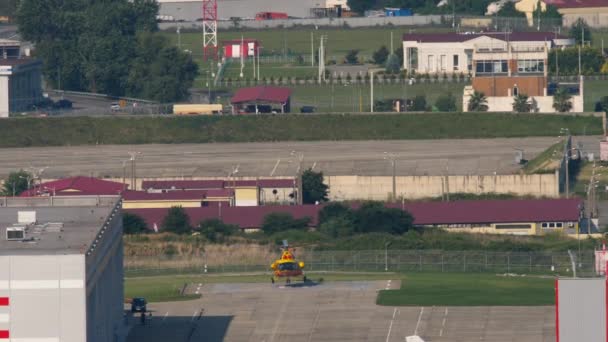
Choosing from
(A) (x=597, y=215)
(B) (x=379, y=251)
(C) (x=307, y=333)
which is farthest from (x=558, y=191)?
(C) (x=307, y=333)

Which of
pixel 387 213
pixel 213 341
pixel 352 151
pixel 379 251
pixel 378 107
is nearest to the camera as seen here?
pixel 213 341

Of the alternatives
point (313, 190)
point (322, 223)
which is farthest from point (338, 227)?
point (313, 190)

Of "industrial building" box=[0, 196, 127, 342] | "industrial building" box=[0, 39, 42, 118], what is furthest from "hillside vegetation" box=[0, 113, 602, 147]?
"industrial building" box=[0, 196, 127, 342]

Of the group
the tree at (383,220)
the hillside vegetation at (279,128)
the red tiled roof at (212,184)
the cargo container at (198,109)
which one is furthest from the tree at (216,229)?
the cargo container at (198,109)

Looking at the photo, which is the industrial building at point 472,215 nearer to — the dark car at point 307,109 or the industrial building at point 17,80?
the dark car at point 307,109

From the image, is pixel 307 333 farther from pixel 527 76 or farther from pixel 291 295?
pixel 527 76
